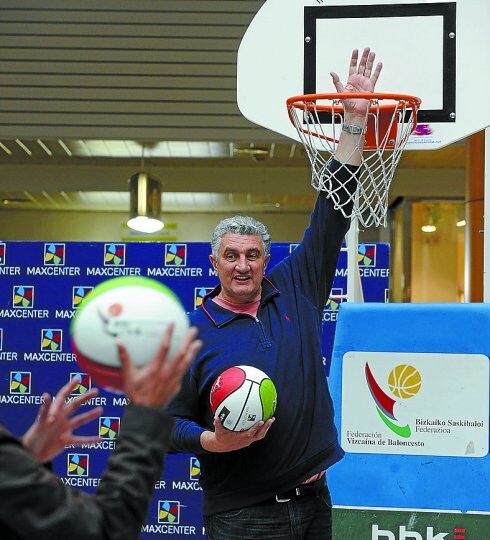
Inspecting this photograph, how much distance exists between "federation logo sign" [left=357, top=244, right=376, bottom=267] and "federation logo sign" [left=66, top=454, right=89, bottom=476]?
8.10 feet

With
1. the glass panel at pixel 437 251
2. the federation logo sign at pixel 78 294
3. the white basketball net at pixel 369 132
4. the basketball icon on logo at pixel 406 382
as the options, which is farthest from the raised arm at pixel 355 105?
the glass panel at pixel 437 251

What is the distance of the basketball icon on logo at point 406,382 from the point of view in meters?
4.11

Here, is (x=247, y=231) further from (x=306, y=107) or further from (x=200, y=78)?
(x=200, y=78)

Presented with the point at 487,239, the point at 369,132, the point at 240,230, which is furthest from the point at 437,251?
the point at 240,230

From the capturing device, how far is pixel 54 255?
22.7ft

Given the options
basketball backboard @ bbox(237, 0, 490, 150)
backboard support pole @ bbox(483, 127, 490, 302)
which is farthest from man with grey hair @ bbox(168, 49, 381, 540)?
backboard support pole @ bbox(483, 127, 490, 302)

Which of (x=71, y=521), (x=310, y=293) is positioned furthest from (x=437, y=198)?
(x=71, y=521)

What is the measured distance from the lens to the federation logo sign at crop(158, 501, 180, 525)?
21.8 feet

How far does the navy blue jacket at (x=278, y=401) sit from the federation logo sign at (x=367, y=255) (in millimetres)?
2939

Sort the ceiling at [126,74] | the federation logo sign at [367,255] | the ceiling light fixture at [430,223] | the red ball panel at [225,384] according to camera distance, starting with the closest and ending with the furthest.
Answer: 1. the red ball panel at [225,384]
2. the federation logo sign at [367,255]
3. the ceiling at [126,74]
4. the ceiling light fixture at [430,223]

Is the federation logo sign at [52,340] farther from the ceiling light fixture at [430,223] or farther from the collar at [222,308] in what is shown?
the ceiling light fixture at [430,223]

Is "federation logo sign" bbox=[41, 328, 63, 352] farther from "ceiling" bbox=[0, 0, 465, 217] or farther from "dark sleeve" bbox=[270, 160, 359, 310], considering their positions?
"ceiling" bbox=[0, 0, 465, 217]

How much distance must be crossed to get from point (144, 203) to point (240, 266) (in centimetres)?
799

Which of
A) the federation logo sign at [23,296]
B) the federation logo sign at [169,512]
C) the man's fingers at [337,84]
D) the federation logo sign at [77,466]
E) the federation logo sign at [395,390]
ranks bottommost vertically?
the federation logo sign at [169,512]
